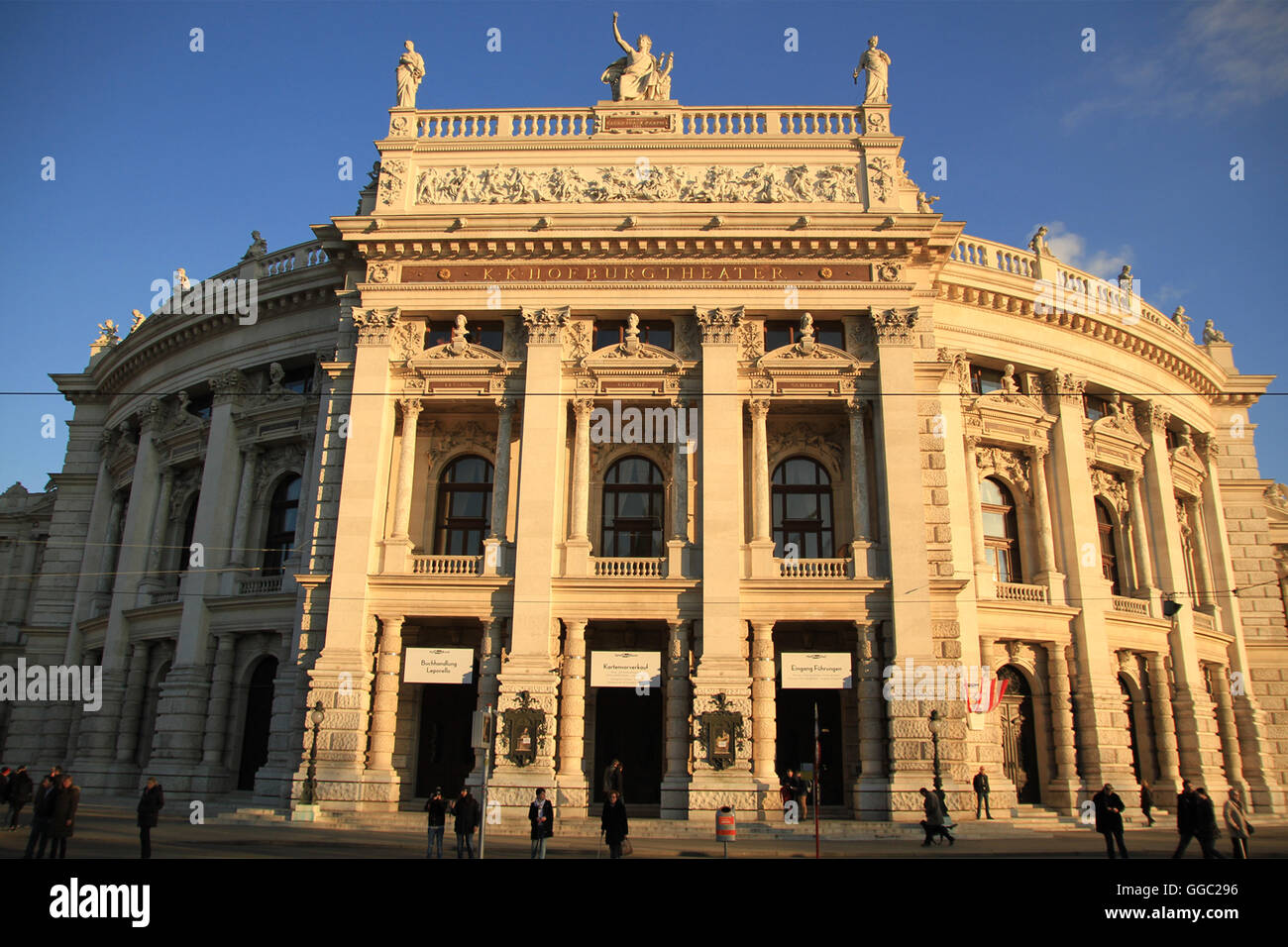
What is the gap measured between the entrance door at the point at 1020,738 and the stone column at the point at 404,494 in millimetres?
20951

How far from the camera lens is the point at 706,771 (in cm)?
2709

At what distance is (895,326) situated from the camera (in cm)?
3095

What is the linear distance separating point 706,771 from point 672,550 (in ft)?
22.0

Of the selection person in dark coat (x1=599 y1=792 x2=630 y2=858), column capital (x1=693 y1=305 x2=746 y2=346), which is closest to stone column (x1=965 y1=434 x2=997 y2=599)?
column capital (x1=693 y1=305 x2=746 y2=346)

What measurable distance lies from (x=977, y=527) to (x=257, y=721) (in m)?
27.1

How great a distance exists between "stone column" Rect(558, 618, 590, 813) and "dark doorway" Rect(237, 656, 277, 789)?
11846 millimetres

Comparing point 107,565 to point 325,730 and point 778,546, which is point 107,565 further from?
point 778,546

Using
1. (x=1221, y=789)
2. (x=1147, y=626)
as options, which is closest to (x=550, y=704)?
A: (x=1147, y=626)

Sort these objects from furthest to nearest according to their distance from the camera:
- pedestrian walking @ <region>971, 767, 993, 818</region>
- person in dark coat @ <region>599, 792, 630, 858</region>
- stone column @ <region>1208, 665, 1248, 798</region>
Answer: stone column @ <region>1208, 665, 1248, 798</region>
pedestrian walking @ <region>971, 767, 993, 818</region>
person in dark coat @ <region>599, 792, 630, 858</region>

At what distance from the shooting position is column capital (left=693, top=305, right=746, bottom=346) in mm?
31016

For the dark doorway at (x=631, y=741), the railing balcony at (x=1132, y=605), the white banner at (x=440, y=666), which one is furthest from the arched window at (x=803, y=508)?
the railing balcony at (x=1132, y=605)

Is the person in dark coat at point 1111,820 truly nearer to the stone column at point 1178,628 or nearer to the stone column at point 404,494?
the stone column at point 1178,628

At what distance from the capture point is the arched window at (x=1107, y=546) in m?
37.2

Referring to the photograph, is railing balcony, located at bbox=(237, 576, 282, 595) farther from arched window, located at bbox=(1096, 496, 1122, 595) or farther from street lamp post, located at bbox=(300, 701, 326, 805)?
arched window, located at bbox=(1096, 496, 1122, 595)
